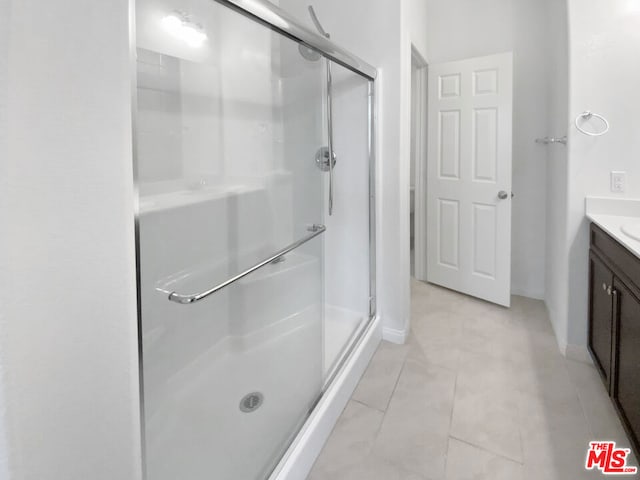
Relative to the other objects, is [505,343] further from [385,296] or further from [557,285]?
[385,296]

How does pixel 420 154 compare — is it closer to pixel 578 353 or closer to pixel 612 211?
pixel 612 211

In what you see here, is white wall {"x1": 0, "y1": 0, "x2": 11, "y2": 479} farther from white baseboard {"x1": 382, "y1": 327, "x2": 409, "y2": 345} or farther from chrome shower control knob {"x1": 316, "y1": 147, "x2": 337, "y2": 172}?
white baseboard {"x1": 382, "y1": 327, "x2": 409, "y2": 345}

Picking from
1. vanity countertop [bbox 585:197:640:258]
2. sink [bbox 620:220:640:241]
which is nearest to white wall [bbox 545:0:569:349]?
vanity countertop [bbox 585:197:640:258]

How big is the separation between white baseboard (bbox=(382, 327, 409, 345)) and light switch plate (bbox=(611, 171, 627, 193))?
1380mm

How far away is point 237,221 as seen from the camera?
166 cm

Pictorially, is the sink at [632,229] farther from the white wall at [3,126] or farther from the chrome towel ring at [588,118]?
the white wall at [3,126]

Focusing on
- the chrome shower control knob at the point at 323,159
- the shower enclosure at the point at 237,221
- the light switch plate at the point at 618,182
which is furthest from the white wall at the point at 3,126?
the light switch plate at the point at 618,182

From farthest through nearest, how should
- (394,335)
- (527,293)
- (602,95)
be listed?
(527,293) < (394,335) < (602,95)

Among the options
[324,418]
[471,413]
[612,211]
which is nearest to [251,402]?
[324,418]

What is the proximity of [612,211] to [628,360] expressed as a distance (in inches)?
35.0

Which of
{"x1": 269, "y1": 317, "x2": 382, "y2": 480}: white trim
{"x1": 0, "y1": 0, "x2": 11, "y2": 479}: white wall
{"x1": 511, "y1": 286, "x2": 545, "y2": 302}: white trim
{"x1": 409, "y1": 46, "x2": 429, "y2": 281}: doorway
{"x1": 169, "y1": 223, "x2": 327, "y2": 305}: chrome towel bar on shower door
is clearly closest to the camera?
{"x1": 0, "y1": 0, "x2": 11, "y2": 479}: white wall

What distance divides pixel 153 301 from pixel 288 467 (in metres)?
0.76

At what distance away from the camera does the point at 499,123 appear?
295cm

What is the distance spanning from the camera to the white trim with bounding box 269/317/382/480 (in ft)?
4.57
